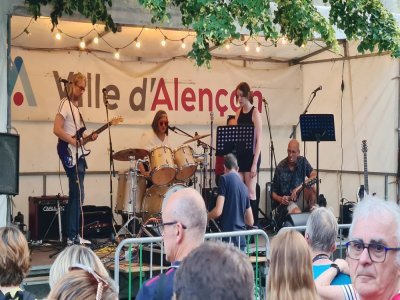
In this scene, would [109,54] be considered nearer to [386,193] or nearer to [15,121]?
[15,121]

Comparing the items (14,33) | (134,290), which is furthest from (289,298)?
(14,33)

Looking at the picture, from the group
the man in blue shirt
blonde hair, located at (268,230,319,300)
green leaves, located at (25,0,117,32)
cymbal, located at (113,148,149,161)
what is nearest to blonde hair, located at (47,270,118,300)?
blonde hair, located at (268,230,319,300)

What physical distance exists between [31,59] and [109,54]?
1465mm

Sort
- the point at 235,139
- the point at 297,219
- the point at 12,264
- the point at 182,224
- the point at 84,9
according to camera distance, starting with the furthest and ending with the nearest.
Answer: the point at 235,139, the point at 297,219, the point at 84,9, the point at 12,264, the point at 182,224

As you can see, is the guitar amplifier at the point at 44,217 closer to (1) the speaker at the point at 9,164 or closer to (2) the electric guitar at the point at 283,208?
(1) the speaker at the point at 9,164

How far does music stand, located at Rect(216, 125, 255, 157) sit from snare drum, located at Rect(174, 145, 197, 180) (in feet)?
2.90

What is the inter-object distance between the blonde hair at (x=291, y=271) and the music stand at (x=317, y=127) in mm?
7606

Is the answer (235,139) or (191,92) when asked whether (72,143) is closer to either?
(235,139)

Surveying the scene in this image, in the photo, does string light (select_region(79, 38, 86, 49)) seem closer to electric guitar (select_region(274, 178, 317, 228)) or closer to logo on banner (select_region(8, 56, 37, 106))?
logo on banner (select_region(8, 56, 37, 106))

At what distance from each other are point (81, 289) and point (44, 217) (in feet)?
27.0

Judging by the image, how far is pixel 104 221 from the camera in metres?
11.0

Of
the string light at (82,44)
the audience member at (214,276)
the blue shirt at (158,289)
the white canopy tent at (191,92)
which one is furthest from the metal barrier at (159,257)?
the audience member at (214,276)

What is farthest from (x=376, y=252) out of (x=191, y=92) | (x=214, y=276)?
(x=191, y=92)

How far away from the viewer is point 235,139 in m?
10.2
